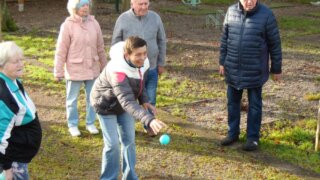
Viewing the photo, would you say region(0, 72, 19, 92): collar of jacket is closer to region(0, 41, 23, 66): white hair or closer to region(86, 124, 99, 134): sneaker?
region(0, 41, 23, 66): white hair

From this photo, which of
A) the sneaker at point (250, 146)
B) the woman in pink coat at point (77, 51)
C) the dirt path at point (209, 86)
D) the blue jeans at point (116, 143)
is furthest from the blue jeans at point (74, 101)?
the sneaker at point (250, 146)

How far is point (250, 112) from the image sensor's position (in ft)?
20.0

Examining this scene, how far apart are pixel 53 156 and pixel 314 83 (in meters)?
5.02

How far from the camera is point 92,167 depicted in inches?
218

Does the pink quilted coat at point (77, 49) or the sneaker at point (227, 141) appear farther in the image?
the sneaker at point (227, 141)

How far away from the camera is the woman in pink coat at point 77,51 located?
6055mm

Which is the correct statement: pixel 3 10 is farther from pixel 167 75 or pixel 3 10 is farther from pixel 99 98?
pixel 99 98

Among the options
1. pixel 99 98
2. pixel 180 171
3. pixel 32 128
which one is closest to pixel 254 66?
pixel 180 171

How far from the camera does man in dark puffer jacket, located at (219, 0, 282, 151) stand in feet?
19.0

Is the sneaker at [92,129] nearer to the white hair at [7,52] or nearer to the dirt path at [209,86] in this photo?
the dirt path at [209,86]

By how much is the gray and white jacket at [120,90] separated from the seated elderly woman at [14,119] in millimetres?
775

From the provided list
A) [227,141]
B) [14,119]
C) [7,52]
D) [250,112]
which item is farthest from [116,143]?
[250,112]

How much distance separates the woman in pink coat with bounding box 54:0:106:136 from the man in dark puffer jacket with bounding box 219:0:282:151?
1.48m

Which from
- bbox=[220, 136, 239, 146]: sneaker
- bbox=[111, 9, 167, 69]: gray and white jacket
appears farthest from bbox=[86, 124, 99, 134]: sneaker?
bbox=[220, 136, 239, 146]: sneaker
